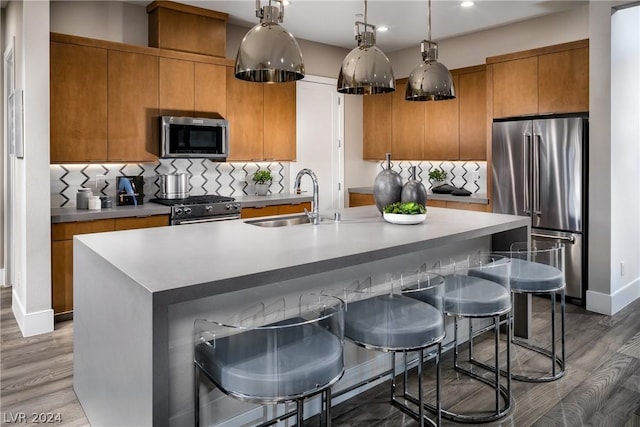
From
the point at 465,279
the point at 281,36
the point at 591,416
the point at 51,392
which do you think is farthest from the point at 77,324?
the point at 591,416

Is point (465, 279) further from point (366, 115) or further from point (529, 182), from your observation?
point (366, 115)

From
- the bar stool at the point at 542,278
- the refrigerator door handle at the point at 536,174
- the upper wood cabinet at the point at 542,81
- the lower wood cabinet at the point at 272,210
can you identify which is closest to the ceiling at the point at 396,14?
the upper wood cabinet at the point at 542,81

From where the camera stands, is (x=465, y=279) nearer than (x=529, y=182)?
Yes

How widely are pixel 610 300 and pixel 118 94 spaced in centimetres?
471

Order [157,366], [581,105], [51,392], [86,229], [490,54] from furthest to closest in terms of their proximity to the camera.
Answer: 1. [490,54]
2. [581,105]
3. [86,229]
4. [51,392]
5. [157,366]

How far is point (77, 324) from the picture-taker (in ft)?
8.61

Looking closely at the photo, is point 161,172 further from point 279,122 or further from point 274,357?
point 274,357

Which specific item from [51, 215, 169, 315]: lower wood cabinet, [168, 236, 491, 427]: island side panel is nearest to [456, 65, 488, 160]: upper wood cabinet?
[168, 236, 491, 427]: island side panel

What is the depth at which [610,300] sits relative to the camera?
4070mm

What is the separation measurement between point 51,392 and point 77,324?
1.69 feet

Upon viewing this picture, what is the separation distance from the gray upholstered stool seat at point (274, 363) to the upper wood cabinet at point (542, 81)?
3.75 meters

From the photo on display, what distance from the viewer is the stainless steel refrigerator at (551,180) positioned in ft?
14.0

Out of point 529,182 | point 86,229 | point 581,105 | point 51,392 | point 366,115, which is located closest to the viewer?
point 51,392

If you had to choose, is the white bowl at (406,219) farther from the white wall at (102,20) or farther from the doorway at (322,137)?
the white wall at (102,20)
